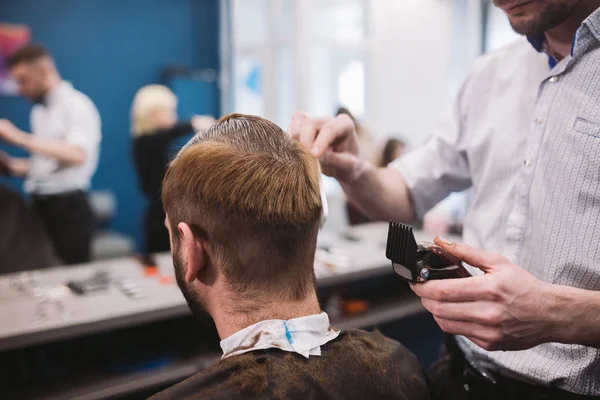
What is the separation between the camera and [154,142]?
361cm

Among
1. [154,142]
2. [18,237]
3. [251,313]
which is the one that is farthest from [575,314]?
[154,142]

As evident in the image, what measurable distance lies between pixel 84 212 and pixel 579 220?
3.33 metres

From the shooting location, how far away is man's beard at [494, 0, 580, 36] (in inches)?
42.8

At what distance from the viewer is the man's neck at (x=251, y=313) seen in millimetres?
1074

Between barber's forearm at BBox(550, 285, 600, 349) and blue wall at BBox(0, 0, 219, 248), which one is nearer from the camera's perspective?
barber's forearm at BBox(550, 285, 600, 349)

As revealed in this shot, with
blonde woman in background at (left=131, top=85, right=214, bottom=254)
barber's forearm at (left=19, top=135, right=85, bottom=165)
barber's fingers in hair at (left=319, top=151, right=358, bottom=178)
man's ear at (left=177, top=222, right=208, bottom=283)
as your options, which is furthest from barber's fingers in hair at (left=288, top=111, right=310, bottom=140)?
barber's forearm at (left=19, top=135, right=85, bottom=165)

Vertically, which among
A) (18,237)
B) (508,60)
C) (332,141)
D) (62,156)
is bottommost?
(18,237)

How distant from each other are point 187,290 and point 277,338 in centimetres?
23

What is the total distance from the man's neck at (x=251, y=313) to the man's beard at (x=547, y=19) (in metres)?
0.77

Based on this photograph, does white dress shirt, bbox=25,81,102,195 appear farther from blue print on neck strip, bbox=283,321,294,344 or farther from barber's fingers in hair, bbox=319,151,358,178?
blue print on neck strip, bbox=283,321,294,344

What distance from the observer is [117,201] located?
19.6ft

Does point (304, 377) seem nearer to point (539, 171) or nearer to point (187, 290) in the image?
point (187, 290)

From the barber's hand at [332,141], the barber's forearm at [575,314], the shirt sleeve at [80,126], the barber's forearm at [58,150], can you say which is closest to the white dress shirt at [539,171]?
the barber's forearm at [575,314]

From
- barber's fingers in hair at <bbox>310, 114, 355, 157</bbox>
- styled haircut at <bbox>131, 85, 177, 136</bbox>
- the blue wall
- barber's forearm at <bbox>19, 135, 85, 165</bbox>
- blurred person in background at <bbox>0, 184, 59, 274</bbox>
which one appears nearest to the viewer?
barber's fingers in hair at <bbox>310, 114, 355, 157</bbox>
